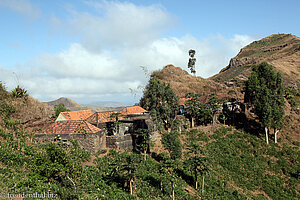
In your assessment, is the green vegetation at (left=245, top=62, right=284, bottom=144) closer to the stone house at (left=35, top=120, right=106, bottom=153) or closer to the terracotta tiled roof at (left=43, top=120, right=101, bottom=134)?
the stone house at (left=35, top=120, right=106, bottom=153)

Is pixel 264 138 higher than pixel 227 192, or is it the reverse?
pixel 264 138

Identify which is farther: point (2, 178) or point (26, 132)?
point (26, 132)

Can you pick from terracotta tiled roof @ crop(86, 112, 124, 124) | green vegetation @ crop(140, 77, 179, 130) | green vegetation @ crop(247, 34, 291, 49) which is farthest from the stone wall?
green vegetation @ crop(247, 34, 291, 49)

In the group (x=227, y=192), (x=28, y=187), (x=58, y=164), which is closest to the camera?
(x=28, y=187)

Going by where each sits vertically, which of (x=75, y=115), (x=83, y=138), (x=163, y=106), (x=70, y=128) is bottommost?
(x=83, y=138)

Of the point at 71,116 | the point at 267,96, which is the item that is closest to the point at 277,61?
the point at 267,96

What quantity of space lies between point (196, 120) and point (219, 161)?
429 inches

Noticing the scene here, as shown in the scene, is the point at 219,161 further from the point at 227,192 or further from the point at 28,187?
the point at 28,187

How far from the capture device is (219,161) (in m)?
25.5

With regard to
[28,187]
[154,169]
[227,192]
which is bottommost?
[227,192]

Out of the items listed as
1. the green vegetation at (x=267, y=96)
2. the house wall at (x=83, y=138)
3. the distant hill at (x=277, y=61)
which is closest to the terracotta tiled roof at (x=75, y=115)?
the house wall at (x=83, y=138)

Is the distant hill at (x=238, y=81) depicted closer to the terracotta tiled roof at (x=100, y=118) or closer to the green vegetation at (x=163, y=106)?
the green vegetation at (x=163, y=106)

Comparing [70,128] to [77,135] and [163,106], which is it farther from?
[163,106]

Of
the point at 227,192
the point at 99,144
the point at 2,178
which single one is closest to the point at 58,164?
the point at 2,178
